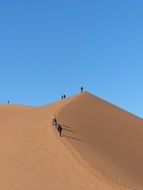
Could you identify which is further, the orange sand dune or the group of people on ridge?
the group of people on ridge

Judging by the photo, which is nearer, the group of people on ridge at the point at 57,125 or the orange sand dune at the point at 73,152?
the orange sand dune at the point at 73,152

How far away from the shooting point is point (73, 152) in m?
29.8

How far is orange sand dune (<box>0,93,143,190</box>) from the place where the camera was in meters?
26.9

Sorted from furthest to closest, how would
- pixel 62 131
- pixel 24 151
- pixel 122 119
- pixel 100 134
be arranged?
pixel 122 119, pixel 100 134, pixel 62 131, pixel 24 151

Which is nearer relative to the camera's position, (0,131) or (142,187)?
(142,187)

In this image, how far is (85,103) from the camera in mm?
45250

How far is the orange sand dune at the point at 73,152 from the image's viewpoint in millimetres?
26927

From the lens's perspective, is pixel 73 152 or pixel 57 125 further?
pixel 57 125

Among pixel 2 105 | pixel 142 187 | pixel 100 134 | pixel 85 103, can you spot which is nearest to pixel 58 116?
pixel 100 134

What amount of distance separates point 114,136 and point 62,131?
5.60 meters

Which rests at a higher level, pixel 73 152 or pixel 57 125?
pixel 57 125

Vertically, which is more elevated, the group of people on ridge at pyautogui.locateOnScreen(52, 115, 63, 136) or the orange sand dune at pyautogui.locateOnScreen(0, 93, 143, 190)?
the group of people on ridge at pyautogui.locateOnScreen(52, 115, 63, 136)

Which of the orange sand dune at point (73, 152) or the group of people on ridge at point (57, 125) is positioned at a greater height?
the group of people on ridge at point (57, 125)

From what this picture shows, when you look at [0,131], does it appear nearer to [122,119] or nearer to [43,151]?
[43,151]
